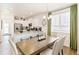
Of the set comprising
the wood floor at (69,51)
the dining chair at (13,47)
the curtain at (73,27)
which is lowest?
the wood floor at (69,51)

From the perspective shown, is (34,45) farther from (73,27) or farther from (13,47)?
(73,27)

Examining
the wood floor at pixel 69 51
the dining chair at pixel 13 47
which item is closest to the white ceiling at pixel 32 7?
the dining chair at pixel 13 47

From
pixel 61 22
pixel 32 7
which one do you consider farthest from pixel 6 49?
pixel 61 22

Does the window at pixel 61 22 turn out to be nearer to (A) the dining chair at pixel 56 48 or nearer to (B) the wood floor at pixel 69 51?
(A) the dining chair at pixel 56 48

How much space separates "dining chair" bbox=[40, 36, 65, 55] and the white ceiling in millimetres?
559

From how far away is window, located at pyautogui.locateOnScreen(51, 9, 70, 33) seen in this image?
1.93 meters

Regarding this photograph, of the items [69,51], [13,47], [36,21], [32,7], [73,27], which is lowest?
[69,51]

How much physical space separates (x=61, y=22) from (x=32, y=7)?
0.57 metres

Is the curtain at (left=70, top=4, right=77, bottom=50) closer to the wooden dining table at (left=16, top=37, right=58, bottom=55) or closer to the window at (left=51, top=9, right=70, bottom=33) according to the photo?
the window at (left=51, top=9, right=70, bottom=33)

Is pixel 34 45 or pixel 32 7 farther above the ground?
pixel 32 7

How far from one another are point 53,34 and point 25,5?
712 millimetres

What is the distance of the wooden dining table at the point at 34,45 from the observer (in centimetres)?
185

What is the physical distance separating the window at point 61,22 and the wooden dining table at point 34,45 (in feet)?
0.62

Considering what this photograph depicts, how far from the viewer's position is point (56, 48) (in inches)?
77.9
